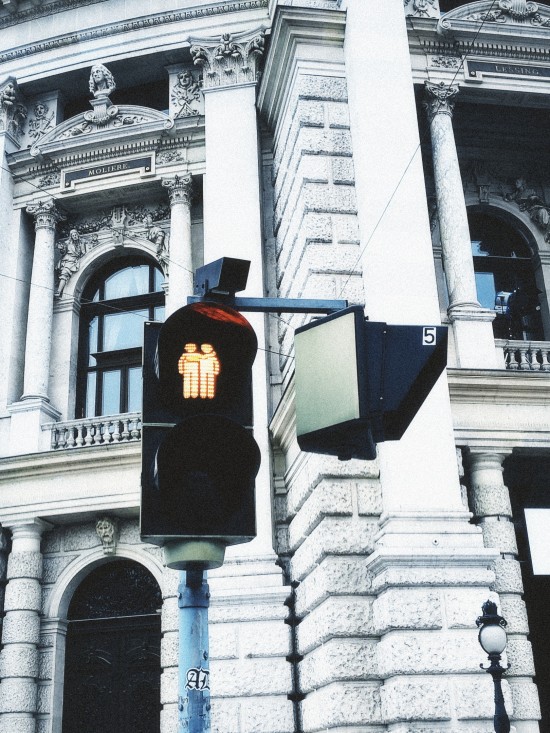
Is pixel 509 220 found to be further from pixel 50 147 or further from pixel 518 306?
pixel 50 147

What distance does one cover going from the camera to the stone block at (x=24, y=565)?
574 inches

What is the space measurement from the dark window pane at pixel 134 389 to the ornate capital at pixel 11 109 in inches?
227

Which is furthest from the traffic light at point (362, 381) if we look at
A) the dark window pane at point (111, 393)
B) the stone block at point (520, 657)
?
the dark window pane at point (111, 393)

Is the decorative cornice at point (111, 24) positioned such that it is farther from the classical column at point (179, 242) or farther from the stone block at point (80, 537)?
the stone block at point (80, 537)

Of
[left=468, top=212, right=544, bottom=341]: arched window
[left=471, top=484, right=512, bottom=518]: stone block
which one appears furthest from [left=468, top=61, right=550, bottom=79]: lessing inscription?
[left=471, top=484, right=512, bottom=518]: stone block

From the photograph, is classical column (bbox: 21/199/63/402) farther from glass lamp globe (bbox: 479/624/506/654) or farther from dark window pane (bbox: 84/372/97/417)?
glass lamp globe (bbox: 479/624/506/654)

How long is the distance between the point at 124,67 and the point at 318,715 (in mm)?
13856

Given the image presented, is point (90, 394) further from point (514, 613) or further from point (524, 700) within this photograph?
point (524, 700)

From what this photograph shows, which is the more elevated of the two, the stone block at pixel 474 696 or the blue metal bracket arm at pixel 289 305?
the blue metal bracket arm at pixel 289 305

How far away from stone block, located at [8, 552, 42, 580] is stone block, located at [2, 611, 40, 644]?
25.2 inches

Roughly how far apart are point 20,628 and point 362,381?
12.7 meters

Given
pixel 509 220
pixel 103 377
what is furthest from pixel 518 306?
pixel 103 377

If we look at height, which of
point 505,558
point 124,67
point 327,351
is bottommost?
point 327,351

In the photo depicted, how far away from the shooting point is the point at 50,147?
17359 mm
